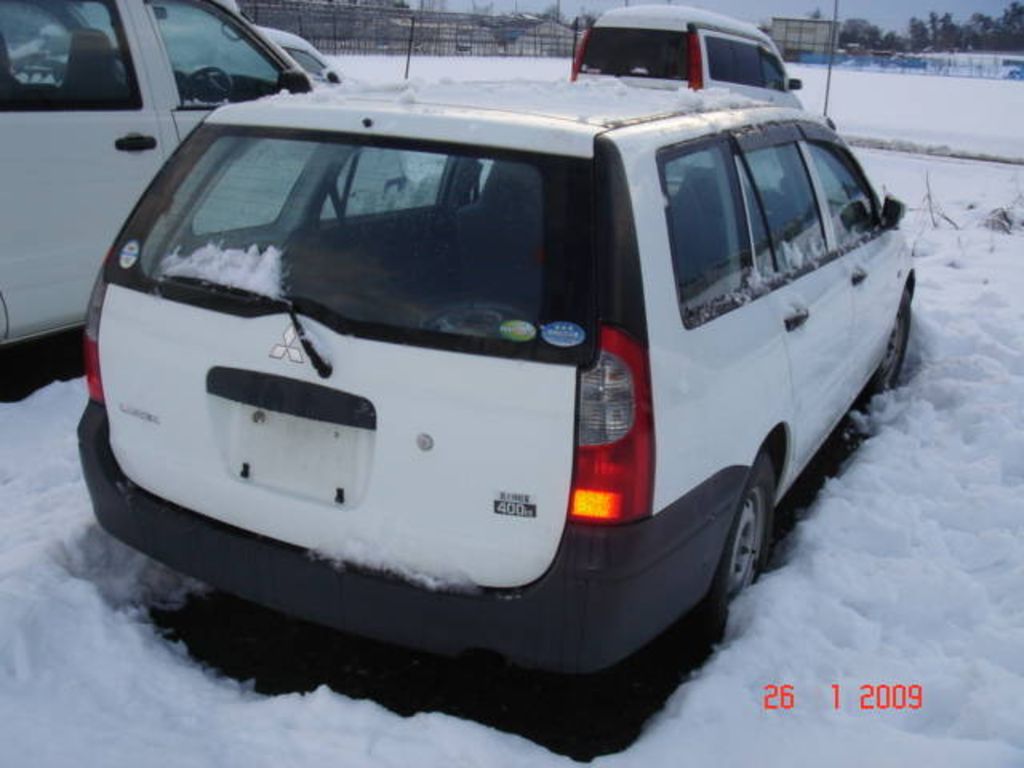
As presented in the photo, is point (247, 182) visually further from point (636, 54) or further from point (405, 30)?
point (405, 30)

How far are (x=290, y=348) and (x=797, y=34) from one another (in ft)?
189

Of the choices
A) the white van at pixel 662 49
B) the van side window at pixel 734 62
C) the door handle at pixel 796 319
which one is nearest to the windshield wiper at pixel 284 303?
the door handle at pixel 796 319

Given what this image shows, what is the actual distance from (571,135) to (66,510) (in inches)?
87.0

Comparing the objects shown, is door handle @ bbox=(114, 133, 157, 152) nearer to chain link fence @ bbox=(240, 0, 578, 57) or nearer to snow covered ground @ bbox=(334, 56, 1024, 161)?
Answer: snow covered ground @ bbox=(334, 56, 1024, 161)

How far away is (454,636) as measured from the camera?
98.0 inches

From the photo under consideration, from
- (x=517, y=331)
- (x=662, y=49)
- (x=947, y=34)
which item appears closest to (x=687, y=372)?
(x=517, y=331)

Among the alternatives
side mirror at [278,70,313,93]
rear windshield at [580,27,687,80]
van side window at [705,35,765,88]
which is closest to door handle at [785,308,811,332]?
side mirror at [278,70,313,93]

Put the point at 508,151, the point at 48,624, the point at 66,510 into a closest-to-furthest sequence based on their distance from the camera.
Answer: the point at 508,151
the point at 48,624
the point at 66,510

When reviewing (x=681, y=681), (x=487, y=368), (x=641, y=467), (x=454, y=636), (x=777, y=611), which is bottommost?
(x=681, y=681)

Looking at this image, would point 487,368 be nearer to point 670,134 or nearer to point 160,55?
point 670,134

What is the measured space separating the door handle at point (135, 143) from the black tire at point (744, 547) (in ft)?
11.4

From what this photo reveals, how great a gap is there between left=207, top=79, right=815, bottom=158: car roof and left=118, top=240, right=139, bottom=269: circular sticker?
0.44m

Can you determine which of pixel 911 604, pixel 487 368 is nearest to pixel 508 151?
pixel 487 368

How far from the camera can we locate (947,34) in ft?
352
